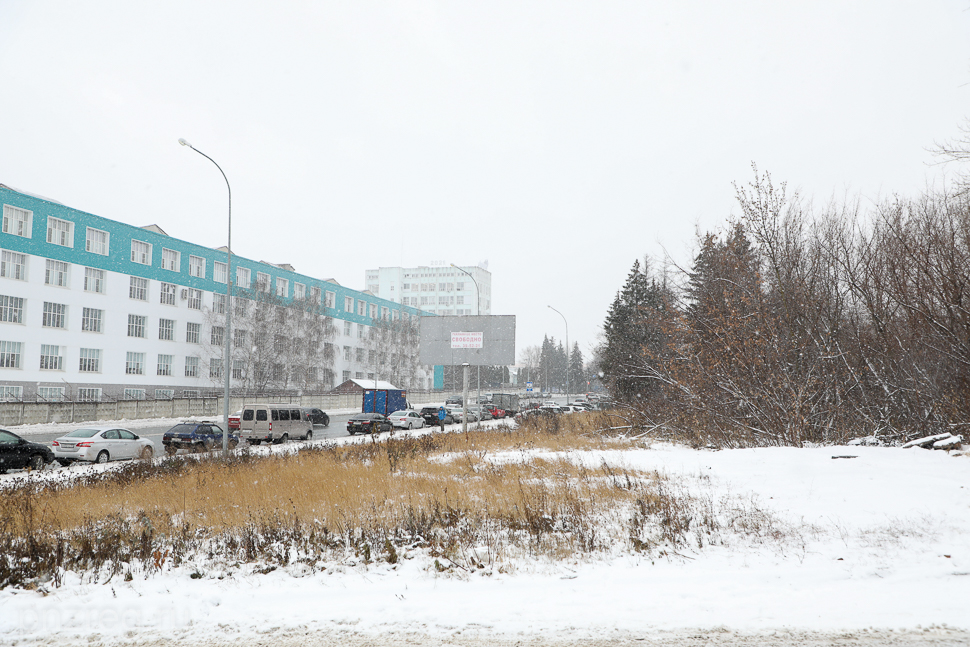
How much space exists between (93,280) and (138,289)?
3.79 meters

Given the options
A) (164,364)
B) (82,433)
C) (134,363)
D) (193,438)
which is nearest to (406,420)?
(193,438)

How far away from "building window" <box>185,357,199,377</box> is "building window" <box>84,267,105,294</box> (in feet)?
31.8

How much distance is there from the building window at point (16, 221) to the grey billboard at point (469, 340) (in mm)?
31507

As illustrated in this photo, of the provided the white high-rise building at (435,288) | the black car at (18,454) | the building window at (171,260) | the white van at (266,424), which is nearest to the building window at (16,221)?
the building window at (171,260)

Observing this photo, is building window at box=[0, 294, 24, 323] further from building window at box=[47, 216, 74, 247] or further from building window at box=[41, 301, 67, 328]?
building window at box=[47, 216, 74, 247]

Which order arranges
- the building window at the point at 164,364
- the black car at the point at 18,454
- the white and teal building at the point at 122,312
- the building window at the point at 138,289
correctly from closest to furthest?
the black car at the point at 18,454
the white and teal building at the point at 122,312
the building window at the point at 138,289
the building window at the point at 164,364

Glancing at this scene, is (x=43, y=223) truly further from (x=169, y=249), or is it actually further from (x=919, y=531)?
(x=919, y=531)

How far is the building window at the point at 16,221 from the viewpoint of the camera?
137ft

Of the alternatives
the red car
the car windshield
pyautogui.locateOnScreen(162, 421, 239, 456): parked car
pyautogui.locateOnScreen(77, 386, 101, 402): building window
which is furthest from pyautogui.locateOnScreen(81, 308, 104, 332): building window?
the red car

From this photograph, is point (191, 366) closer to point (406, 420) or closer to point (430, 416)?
point (430, 416)

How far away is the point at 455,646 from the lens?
15.5 feet

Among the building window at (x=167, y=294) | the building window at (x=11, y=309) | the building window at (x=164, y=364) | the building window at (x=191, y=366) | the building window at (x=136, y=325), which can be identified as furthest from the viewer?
the building window at (x=191, y=366)

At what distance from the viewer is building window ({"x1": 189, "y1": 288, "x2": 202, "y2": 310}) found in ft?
180

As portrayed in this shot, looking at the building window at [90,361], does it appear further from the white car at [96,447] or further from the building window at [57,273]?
the white car at [96,447]
